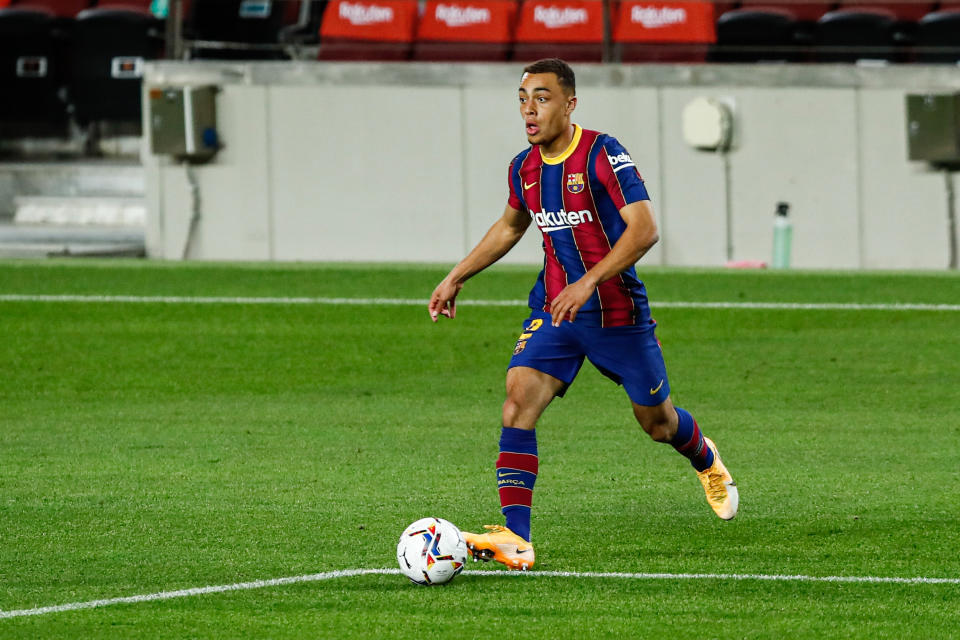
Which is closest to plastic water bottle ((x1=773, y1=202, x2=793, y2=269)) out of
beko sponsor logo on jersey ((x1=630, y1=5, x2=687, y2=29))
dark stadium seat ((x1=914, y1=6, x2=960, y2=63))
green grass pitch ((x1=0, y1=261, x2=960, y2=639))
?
green grass pitch ((x1=0, y1=261, x2=960, y2=639))

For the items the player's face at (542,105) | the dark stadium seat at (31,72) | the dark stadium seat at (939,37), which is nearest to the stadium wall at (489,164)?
the dark stadium seat at (939,37)

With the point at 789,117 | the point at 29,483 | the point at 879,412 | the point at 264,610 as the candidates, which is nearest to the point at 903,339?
the point at 879,412

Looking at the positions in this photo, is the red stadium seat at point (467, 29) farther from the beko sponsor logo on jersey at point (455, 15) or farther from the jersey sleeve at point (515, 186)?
the jersey sleeve at point (515, 186)

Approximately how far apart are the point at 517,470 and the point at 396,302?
9.53 m

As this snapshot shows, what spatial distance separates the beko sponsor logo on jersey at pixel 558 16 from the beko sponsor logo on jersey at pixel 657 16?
1.96 feet

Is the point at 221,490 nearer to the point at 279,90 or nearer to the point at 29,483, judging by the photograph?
the point at 29,483

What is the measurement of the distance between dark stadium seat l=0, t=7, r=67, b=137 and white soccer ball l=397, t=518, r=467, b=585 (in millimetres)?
16496

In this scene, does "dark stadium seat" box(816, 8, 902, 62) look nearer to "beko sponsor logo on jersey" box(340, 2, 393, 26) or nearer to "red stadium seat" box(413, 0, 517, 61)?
"red stadium seat" box(413, 0, 517, 61)

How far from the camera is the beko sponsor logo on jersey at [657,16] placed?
20234 mm

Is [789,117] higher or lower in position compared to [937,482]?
higher

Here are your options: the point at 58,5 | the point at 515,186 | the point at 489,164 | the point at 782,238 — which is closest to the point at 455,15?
the point at 489,164

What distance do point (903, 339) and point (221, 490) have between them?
7493mm

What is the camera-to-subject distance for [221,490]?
9.30m

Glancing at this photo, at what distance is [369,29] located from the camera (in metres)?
21.1
